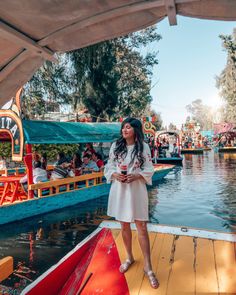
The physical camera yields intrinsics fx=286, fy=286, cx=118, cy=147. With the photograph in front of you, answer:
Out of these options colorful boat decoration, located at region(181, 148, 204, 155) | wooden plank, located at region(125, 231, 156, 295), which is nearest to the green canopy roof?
wooden plank, located at region(125, 231, 156, 295)

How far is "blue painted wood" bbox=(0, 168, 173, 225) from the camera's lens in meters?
7.76

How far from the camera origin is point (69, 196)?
31.6 feet

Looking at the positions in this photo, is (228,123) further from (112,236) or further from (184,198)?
(112,236)

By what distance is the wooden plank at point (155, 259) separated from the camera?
3020 mm

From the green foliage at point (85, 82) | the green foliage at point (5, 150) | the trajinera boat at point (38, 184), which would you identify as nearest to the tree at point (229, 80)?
the green foliage at point (85, 82)

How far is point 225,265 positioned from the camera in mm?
3324

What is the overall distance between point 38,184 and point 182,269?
593 cm

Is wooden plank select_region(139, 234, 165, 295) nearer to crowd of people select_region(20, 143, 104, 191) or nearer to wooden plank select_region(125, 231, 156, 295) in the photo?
wooden plank select_region(125, 231, 156, 295)

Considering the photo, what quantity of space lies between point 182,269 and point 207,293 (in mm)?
465

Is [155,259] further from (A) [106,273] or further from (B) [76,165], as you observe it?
(B) [76,165]

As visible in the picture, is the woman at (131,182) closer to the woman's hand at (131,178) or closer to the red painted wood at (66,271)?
the woman's hand at (131,178)

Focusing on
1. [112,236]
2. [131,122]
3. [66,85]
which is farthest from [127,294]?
[66,85]

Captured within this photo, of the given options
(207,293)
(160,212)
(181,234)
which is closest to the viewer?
(207,293)

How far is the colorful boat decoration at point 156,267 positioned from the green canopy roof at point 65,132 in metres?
5.11
